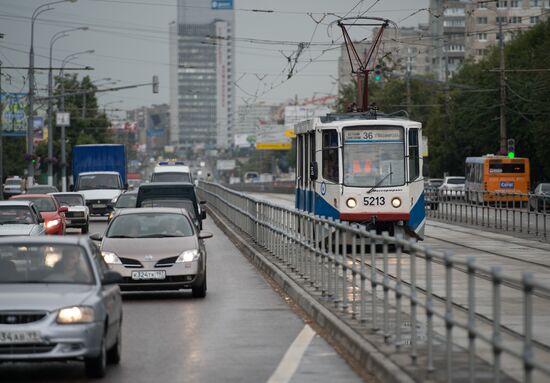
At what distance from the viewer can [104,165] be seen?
2625 inches

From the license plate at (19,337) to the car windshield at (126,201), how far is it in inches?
1325

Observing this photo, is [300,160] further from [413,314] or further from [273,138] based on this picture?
[273,138]

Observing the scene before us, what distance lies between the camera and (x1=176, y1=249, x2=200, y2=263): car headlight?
71.1 ft

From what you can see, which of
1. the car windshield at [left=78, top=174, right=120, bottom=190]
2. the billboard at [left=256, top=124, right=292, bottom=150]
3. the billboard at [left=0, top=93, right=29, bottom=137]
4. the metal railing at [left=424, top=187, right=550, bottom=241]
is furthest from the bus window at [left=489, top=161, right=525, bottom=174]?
the billboard at [left=256, top=124, right=292, bottom=150]

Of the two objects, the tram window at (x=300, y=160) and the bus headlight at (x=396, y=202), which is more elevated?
the tram window at (x=300, y=160)

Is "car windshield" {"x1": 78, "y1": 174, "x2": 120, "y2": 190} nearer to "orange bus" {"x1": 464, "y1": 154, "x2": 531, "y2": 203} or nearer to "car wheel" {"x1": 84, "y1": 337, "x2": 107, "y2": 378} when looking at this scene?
"orange bus" {"x1": 464, "y1": 154, "x2": 531, "y2": 203}

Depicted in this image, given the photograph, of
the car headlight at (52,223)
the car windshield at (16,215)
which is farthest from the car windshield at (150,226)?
the car headlight at (52,223)

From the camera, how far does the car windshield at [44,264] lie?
522 inches

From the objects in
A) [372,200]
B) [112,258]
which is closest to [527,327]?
[112,258]

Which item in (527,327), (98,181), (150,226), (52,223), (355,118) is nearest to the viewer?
(527,327)

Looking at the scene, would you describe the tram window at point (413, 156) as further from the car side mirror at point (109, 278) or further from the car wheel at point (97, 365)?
the car wheel at point (97, 365)

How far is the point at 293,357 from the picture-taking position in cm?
1415

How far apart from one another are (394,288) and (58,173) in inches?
4468

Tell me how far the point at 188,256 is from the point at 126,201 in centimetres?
2465
